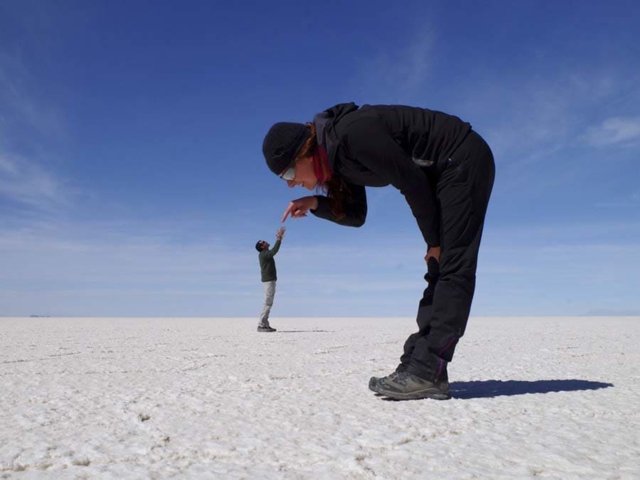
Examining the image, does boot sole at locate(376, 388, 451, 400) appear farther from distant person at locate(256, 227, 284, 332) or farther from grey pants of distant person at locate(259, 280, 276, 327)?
distant person at locate(256, 227, 284, 332)

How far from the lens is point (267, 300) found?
8.43 metres

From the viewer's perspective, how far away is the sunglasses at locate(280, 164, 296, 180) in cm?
209

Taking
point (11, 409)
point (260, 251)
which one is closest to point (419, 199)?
point (11, 409)

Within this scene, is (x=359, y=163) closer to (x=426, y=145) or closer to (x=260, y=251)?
(x=426, y=145)

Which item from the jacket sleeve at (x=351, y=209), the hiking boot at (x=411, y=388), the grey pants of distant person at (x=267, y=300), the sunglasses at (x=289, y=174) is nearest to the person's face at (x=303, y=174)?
the sunglasses at (x=289, y=174)

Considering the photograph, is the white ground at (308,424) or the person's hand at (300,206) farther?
the person's hand at (300,206)

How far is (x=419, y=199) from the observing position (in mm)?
1989

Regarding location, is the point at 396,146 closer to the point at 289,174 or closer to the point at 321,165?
the point at 321,165

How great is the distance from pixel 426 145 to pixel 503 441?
1.14m

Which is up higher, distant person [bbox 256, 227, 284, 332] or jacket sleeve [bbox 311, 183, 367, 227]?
distant person [bbox 256, 227, 284, 332]

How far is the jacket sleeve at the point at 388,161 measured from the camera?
6.23 feet

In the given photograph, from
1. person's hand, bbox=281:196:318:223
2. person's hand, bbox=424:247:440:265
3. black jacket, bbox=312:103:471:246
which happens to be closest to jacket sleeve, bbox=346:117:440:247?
black jacket, bbox=312:103:471:246

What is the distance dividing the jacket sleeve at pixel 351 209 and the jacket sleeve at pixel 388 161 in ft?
1.16

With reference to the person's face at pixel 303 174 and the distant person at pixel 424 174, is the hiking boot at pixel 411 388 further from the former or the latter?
the person's face at pixel 303 174
